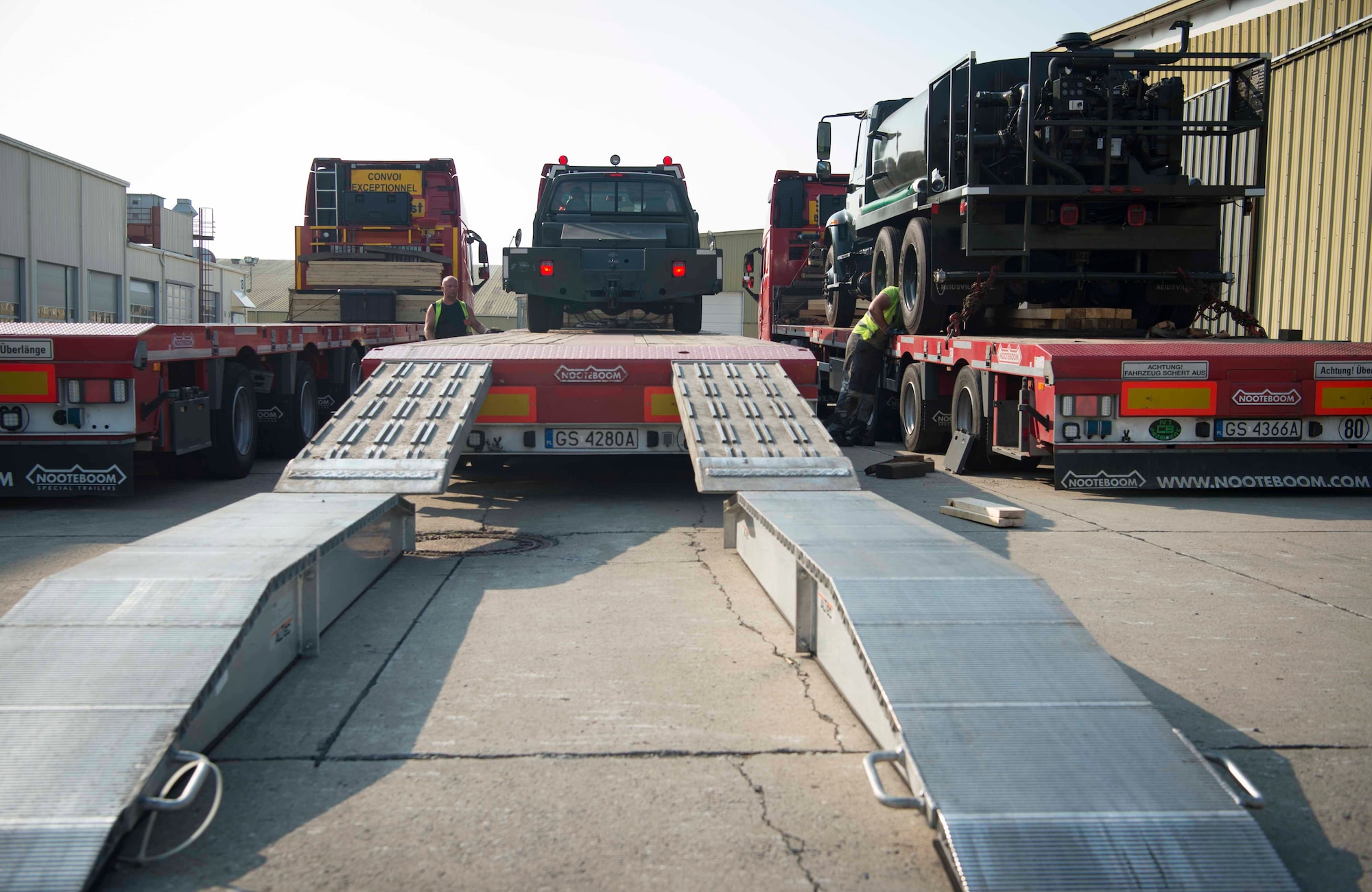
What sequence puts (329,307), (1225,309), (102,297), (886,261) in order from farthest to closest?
(102,297) → (329,307) → (886,261) → (1225,309)

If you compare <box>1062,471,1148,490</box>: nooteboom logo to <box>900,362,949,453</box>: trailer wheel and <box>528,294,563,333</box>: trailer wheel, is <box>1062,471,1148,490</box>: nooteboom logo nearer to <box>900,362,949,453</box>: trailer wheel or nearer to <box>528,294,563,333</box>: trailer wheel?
<box>900,362,949,453</box>: trailer wheel

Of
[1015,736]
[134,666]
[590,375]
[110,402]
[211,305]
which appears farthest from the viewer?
[211,305]

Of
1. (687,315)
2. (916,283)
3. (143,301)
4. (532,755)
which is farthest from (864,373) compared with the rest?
(143,301)

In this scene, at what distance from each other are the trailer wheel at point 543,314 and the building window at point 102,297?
25.9 m

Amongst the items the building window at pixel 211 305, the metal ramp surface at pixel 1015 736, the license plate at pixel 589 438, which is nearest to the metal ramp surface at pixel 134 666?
the metal ramp surface at pixel 1015 736

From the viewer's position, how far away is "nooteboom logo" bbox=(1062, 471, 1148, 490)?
7926 mm

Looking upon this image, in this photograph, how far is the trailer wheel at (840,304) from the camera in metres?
13.6

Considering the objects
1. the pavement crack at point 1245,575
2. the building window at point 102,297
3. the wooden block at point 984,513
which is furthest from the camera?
the building window at point 102,297

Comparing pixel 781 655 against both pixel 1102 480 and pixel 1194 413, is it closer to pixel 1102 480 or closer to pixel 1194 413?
pixel 1102 480

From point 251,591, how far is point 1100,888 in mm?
2645

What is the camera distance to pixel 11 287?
96.4 feet

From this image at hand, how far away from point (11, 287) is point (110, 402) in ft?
86.1

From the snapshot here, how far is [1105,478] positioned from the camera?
26.1 ft

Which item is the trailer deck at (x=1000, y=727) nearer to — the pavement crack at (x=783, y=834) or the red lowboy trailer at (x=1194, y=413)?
the pavement crack at (x=783, y=834)
